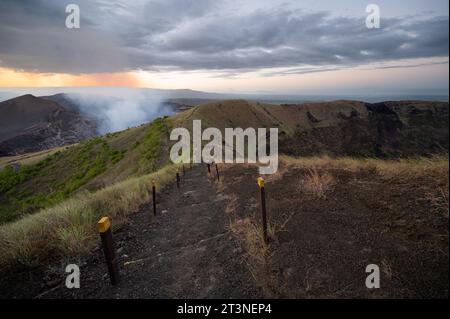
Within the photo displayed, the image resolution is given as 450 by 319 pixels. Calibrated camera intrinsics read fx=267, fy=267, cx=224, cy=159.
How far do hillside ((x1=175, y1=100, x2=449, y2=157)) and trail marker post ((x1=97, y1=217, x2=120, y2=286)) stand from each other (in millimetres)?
44351

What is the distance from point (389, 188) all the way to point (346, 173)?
5.72 feet

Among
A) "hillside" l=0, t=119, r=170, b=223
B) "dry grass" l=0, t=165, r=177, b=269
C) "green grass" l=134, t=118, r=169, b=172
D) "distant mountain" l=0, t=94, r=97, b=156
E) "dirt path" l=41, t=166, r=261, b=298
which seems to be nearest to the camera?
"dirt path" l=41, t=166, r=261, b=298

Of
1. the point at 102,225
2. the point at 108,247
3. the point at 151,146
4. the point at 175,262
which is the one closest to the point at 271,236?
the point at 175,262

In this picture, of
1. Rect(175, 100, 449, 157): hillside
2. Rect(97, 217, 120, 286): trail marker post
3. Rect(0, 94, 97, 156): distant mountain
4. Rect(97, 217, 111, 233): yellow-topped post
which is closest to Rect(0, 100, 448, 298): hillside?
Rect(97, 217, 120, 286): trail marker post

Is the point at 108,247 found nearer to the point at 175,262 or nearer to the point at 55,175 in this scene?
the point at 175,262

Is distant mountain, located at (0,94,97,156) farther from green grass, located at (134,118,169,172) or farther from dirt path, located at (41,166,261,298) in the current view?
dirt path, located at (41,166,261,298)

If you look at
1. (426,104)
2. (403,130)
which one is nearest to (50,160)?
(403,130)

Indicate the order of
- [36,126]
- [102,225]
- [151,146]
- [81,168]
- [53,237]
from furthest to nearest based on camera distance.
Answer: [36,126] < [81,168] < [151,146] < [53,237] < [102,225]

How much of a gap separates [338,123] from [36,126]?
10500 centimetres

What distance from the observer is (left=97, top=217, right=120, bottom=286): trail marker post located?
389 centimetres

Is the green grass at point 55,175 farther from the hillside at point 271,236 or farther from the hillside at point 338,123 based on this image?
the hillside at point 271,236

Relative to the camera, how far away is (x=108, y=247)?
400 cm

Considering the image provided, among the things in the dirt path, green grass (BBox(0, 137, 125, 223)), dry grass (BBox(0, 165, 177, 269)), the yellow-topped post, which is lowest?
green grass (BBox(0, 137, 125, 223))

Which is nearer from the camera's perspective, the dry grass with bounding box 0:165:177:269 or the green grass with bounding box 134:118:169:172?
the dry grass with bounding box 0:165:177:269
